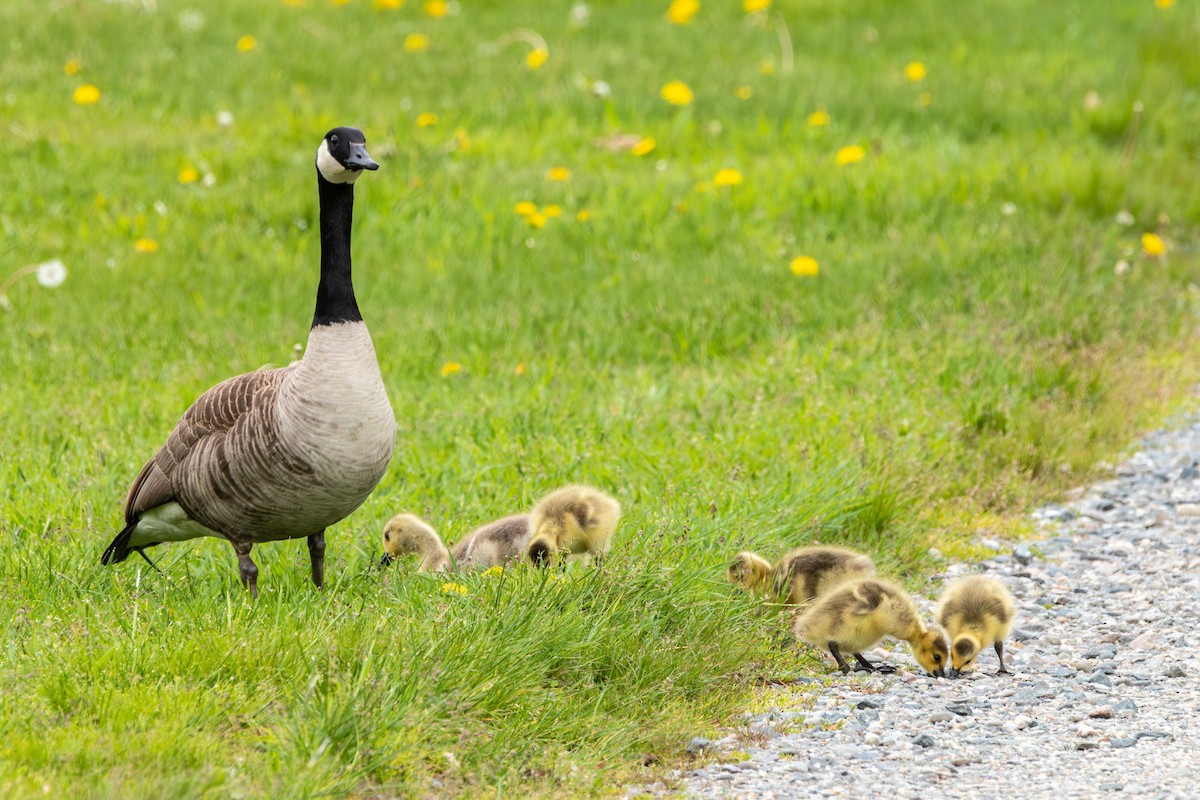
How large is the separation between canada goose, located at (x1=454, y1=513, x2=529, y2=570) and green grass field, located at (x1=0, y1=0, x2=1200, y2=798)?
39cm

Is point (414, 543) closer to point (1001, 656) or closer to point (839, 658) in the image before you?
point (839, 658)

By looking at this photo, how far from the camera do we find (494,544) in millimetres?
5969

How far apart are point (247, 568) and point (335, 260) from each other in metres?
1.25

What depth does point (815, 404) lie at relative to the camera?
25.4ft

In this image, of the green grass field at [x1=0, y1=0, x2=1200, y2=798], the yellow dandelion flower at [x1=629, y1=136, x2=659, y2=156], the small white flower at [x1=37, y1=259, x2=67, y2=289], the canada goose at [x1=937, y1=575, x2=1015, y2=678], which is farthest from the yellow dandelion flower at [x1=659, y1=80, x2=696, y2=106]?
the canada goose at [x1=937, y1=575, x2=1015, y2=678]

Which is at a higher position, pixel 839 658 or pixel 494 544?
pixel 494 544

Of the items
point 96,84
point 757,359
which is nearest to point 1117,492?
point 757,359

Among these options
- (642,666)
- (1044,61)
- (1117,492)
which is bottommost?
(1117,492)

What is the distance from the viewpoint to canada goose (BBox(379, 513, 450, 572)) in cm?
593

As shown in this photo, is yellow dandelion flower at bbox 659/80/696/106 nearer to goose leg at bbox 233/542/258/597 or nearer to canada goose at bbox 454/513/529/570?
canada goose at bbox 454/513/529/570

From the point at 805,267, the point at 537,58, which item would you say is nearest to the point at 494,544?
the point at 805,267

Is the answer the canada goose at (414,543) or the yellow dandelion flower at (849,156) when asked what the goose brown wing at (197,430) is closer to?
the canada goose at (414,543)

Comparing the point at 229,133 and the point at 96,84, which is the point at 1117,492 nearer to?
the point at 229,133

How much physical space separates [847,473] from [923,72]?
307 inches
